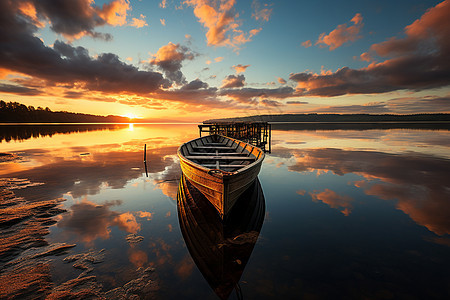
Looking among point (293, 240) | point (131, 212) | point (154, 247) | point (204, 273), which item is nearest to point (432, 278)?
point (293, 240)

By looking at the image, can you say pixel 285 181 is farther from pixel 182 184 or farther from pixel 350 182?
pixel 182 184

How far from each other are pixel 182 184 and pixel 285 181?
7770 mm

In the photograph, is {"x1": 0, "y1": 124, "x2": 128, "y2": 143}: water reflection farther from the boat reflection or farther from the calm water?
the boat reflection

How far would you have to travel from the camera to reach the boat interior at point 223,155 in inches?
416

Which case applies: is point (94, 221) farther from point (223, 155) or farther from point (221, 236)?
point (223, 155)

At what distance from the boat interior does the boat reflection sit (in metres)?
2.09

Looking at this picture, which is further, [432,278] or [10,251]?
[10,251]

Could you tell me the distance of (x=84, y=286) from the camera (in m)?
4.40

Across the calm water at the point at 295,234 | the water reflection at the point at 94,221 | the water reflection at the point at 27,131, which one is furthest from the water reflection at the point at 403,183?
the water reflection at the point at 27,131

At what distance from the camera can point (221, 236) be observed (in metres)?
6.55

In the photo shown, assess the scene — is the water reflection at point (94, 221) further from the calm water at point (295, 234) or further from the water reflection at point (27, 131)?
the water reflection at point (27, 131)

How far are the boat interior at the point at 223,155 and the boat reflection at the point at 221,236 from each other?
6.86ft

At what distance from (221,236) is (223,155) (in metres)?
7.69

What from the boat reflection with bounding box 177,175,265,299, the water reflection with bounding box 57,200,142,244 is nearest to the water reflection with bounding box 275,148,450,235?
the boat reflection with bounding box 177,175,265,299
